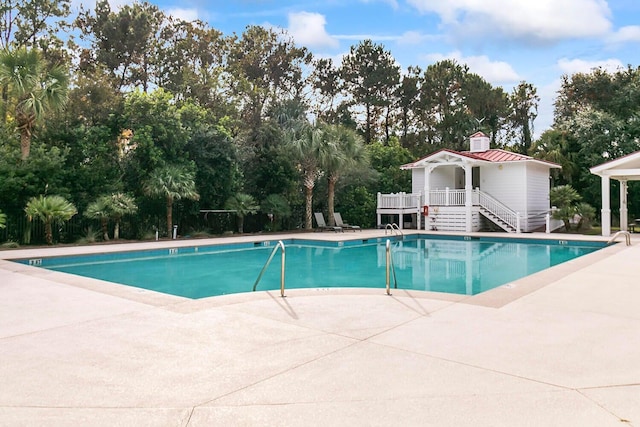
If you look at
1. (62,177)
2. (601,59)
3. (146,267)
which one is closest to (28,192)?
(62,177)

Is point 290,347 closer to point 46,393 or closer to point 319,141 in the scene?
point 46,393

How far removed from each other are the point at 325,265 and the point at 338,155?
29.4 feet

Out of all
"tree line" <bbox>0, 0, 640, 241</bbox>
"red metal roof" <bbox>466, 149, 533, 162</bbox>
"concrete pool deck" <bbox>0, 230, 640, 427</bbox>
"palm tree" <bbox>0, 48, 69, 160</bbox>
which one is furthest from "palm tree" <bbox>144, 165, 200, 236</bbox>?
"red metal roof" <bbox>466, 149, 533, 162</bbox>

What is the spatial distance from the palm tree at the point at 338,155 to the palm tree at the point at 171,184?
5742 millimetres

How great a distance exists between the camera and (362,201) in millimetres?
23328

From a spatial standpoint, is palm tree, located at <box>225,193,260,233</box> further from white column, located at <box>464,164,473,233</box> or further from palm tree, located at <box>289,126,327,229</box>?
A: white column, located at <box>464,164,473,233</box>

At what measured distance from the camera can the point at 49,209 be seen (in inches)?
529

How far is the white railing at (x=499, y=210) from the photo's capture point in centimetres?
1980

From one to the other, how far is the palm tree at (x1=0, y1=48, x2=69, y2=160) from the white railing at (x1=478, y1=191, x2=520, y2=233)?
16467 mm

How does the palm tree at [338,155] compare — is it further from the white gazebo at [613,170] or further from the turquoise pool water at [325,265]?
the white gazebo at [613,170]

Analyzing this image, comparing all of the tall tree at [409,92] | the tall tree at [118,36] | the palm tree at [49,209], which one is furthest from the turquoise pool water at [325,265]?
the tall tree at [409,92]

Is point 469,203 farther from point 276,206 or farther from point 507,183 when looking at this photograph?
point 276,206

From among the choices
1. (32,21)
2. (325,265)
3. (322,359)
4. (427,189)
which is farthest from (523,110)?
(322,359)

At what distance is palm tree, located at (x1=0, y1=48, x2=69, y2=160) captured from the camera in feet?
43.5
